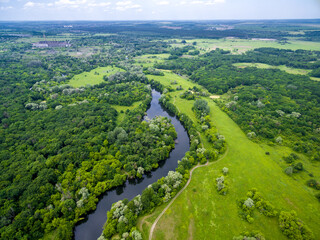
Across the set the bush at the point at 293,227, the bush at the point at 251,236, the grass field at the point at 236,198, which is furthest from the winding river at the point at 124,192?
the bush at the point at 293,227

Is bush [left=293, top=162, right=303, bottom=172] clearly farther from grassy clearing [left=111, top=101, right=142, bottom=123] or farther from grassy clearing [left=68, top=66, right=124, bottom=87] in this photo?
grassy clearing [left=68, top=66, right=124, bottom=87]

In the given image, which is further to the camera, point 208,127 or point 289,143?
point 208,127

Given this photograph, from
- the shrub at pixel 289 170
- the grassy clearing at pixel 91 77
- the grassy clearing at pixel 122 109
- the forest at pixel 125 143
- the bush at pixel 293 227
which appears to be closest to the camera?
the bush at pixel 293 227

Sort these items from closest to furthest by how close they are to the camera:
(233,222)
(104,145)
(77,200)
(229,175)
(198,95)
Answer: (233,222) < (77,200) < (229,175) < (104,145) < (198,95)

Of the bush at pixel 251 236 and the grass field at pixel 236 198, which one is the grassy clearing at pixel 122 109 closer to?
the grass field at pixel 236 198

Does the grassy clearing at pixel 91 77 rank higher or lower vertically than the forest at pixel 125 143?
higher

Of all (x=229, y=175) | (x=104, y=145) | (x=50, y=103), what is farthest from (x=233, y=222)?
(x=50, y=103)

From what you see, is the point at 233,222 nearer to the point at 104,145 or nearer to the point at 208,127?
the point at 208,127
